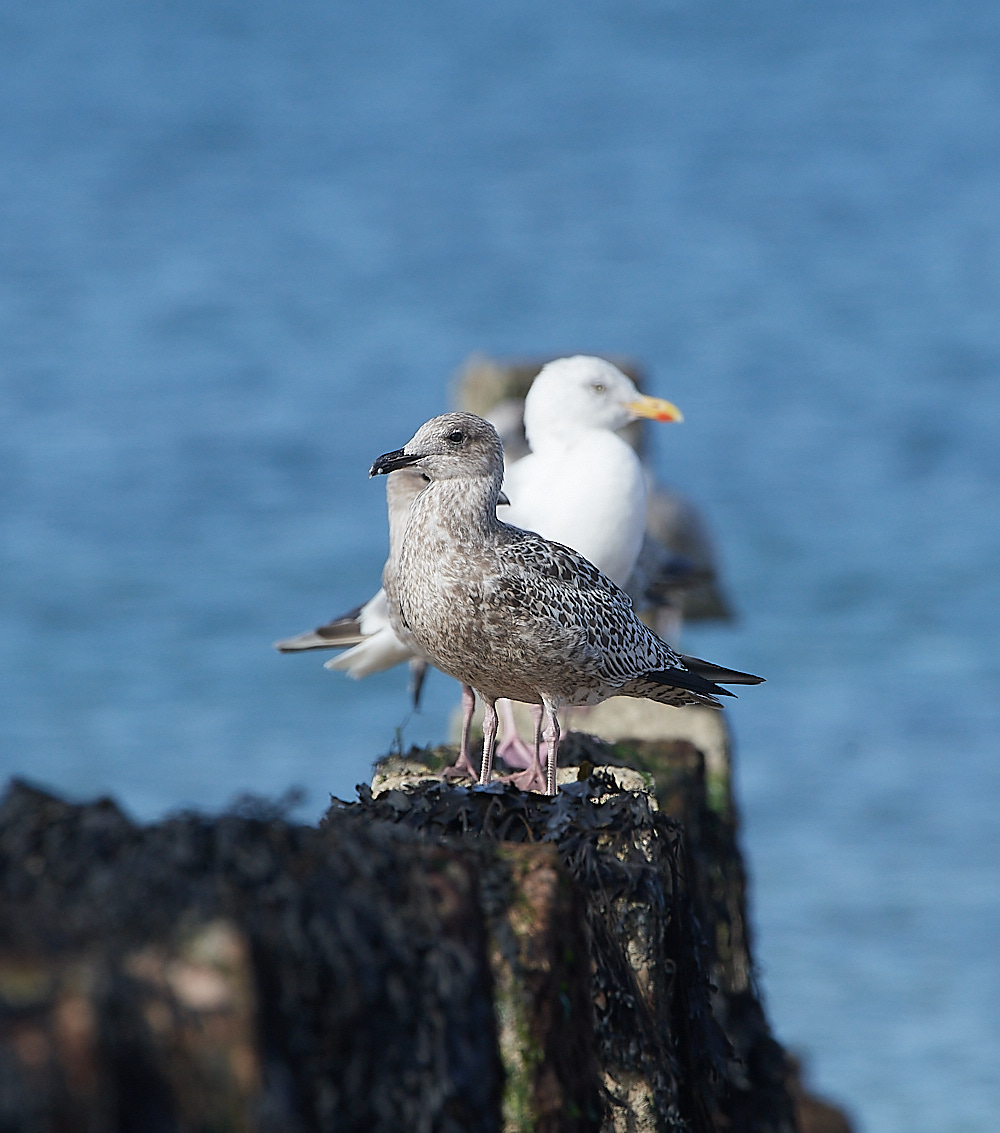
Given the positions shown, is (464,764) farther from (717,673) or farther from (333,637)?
(333,637)

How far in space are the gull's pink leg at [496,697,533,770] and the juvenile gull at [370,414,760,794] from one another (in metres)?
1.09

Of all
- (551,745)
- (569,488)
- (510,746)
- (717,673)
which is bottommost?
(551,745)

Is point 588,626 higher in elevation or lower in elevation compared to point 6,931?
higher

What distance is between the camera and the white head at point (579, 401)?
17.5 feet

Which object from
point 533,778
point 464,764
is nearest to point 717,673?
point 533,778

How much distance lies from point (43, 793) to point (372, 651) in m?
3.23

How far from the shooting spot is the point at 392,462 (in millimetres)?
3654

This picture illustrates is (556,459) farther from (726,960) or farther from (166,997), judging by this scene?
(166,997)

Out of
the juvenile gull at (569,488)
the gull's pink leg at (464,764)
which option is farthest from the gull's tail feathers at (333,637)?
the gull's pink leg at (464,764)

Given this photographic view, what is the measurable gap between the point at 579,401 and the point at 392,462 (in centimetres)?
180

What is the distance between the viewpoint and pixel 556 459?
5.26 meters

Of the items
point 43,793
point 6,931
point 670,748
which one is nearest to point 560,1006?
point 43,793

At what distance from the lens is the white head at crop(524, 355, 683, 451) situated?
5344 millimetres

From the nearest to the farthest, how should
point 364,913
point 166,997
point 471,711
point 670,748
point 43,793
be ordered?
point 166,997 → point 364,913 → point 43,793 → point 471,711 → point 670,748
